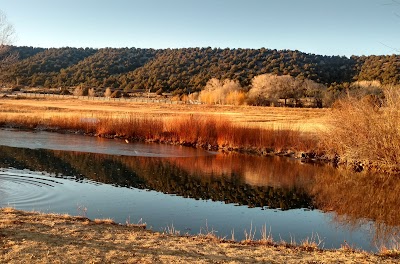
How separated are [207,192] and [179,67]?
84.6 meters

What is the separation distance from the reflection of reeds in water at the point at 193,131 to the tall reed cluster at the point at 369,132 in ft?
9.30

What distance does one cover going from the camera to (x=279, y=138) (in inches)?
1084

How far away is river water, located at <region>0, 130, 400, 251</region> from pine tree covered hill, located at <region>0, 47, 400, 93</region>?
5293 cm

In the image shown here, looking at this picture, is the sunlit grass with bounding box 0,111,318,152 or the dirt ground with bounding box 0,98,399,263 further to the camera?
the sunlit grass with bounding box 0,111,318,152

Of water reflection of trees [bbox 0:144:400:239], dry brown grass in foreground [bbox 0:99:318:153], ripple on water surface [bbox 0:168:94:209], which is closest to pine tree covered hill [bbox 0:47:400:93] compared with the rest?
dry brown grass in foreground [bbox 0:99:318:153]

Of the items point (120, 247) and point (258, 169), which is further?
point (258, 169)

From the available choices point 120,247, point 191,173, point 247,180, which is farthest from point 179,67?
point 120,247

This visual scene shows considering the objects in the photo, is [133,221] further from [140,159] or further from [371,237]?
[140,159]

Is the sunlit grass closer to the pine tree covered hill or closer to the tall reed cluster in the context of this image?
the tall reed cluster

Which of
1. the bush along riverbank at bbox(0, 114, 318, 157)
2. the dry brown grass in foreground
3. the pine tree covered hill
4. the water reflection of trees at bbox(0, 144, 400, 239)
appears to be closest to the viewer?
the water reflection of trees at bbox(0, 144, 400, 239)

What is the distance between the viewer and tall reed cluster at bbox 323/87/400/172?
20.0 m

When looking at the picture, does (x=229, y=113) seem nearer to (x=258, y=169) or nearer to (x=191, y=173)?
(x=258, y=169)

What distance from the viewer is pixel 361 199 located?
16.0m

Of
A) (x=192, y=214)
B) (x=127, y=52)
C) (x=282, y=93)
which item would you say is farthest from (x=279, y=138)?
(x=127, y=52)
